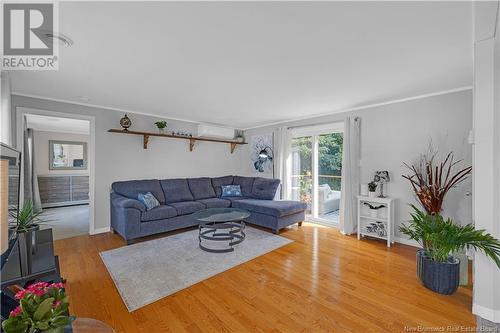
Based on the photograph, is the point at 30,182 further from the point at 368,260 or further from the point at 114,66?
the point at 368,260

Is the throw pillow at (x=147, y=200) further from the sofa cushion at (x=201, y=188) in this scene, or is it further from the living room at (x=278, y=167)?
the sofa cushion at (x=201, y=188)

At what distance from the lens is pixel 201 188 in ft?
16.5

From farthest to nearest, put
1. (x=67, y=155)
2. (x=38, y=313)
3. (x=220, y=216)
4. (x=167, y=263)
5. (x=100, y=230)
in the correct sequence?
(x=67, y=155) < (x=100, y=230) < (x=220, y=216) < (x=167, y=263) < (x=38, y=313)

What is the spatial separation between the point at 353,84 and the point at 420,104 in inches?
53.9

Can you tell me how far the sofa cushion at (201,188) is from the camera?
16.1 feet

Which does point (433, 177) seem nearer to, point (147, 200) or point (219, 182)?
point (219, 182)

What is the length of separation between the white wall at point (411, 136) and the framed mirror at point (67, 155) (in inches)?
287

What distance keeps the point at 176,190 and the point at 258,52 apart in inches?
135

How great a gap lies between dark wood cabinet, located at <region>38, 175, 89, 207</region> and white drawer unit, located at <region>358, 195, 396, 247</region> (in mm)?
7424

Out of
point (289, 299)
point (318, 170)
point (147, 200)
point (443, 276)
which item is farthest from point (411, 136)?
point (147, 200)

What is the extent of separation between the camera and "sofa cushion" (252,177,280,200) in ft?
16.0

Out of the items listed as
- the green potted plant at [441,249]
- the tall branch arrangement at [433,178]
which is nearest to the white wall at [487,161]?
the green potted plant at [441,249]

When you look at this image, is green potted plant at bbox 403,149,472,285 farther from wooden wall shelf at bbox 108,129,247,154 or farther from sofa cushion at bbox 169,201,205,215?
wooden wall shelf at bbox 108,129,247,154

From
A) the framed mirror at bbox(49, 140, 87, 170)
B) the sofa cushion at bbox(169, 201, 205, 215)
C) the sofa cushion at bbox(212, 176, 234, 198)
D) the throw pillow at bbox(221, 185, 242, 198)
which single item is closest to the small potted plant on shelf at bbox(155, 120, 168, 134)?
the sofa cushion at bbox(169, 201, 205, 215)
